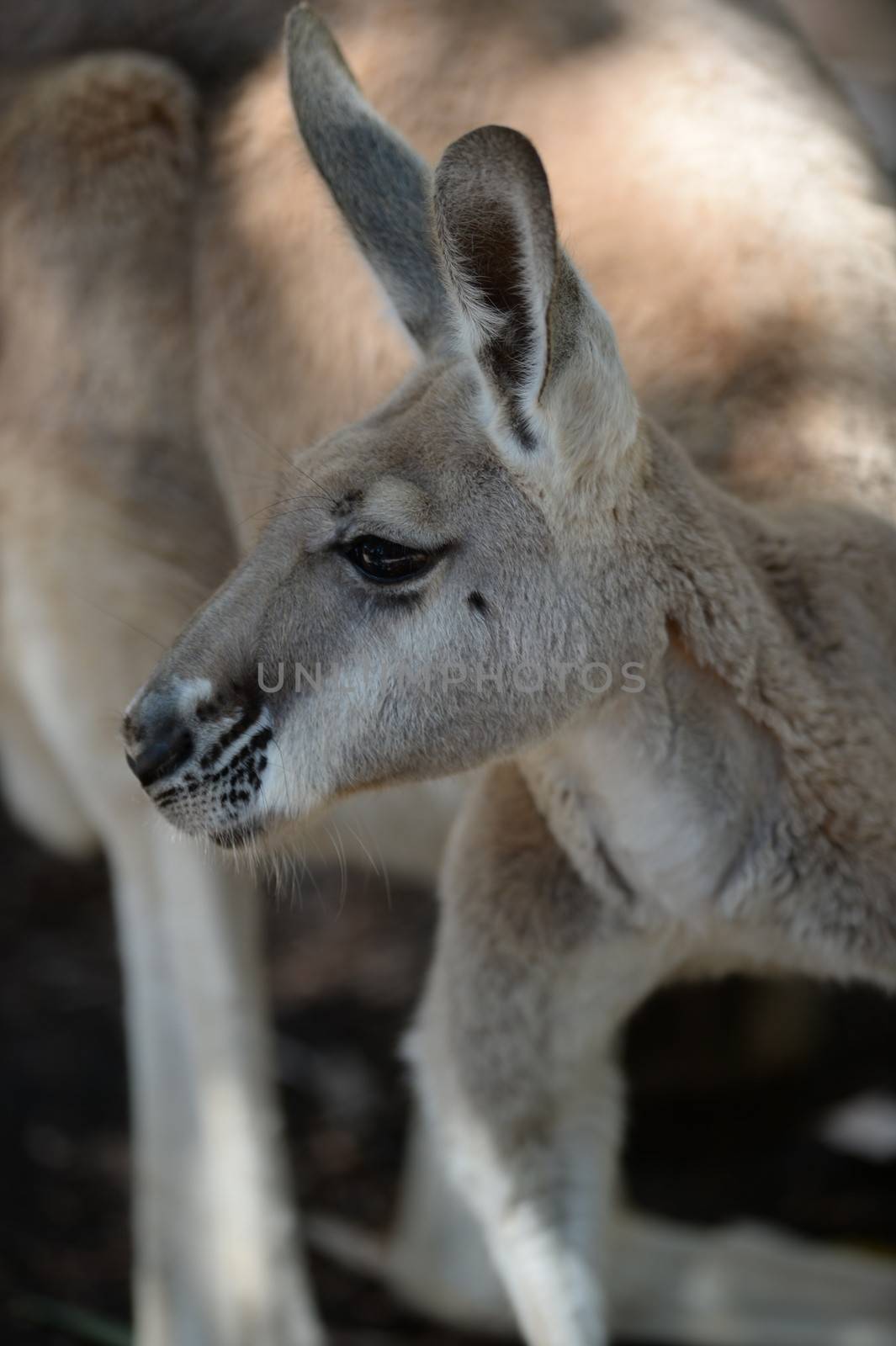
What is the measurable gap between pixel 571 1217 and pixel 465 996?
38 cm

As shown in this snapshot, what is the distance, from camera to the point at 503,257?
194 centimetres

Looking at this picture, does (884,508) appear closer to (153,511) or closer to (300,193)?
(300,193)

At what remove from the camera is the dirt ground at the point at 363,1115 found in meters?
3.90

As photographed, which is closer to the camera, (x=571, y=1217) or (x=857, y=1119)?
(x=571, y=1217)

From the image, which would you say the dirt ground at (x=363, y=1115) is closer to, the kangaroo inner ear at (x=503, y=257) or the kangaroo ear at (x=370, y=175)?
the kangaroo ear at (x=370, y=175)

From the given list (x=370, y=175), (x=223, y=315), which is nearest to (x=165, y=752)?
(x=370, y=175)

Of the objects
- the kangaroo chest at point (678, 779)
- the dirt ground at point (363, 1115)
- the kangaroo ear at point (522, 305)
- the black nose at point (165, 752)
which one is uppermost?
the kangaroo ear at point (522, 305)

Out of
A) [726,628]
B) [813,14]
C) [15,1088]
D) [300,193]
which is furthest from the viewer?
[813,14]

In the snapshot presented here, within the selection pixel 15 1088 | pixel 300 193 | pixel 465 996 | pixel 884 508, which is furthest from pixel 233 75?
pixel 15 1088

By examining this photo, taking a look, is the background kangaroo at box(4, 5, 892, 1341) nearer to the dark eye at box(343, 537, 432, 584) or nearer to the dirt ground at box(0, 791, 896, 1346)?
the dirt ground at box(0, 791, 896, 1346)

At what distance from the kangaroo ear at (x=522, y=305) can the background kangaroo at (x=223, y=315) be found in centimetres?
67

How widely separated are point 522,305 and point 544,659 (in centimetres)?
43

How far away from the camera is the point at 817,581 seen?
2299mm

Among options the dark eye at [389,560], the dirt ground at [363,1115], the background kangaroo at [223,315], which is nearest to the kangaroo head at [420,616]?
the dark eye at [389,560]
